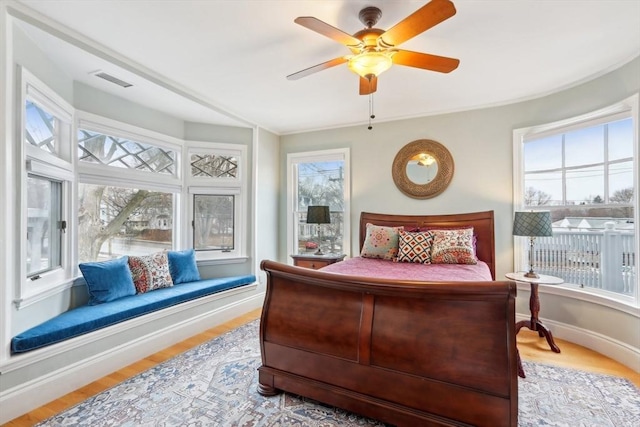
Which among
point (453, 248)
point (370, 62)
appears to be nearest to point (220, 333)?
point (453, 248)

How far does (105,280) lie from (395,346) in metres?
2.66

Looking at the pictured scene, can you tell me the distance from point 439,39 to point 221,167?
3.08m

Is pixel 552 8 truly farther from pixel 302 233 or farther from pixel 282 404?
pixel 302 233

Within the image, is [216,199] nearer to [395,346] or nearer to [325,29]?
[325,29]

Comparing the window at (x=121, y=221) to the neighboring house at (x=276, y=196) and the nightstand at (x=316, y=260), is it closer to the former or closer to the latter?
the neighboring house at (x=276, y=196)

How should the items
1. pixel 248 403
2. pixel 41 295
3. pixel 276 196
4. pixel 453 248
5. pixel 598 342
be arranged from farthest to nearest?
pixel 276 196, pixel 453 248, pixel 598 342, pixel 41 295, pixel 248 403

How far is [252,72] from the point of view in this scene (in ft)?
9.39

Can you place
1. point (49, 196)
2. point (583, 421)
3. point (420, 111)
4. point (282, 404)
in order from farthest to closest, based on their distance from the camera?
point (420, 111) → point (49, 196) → point (282, 404) → point (583, 421)

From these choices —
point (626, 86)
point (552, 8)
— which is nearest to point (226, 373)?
point (552, 8)

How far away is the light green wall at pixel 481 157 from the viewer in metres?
2.82

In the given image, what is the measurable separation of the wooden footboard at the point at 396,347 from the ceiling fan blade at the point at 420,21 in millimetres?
1382

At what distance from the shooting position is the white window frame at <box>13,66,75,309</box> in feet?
6.71

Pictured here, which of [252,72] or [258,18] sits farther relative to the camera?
[252,72]

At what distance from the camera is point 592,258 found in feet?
9.96
